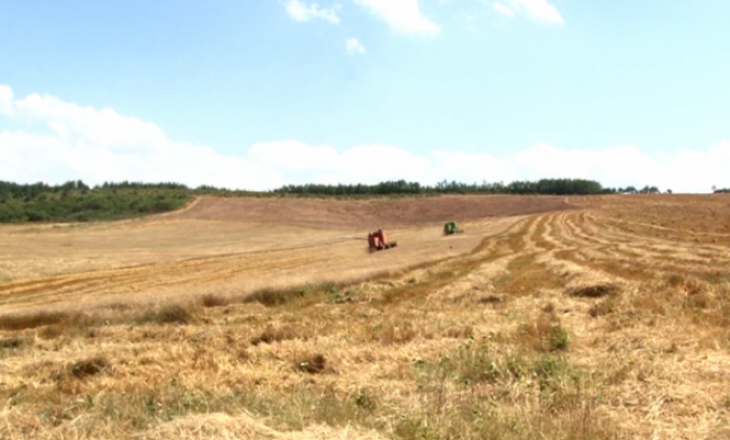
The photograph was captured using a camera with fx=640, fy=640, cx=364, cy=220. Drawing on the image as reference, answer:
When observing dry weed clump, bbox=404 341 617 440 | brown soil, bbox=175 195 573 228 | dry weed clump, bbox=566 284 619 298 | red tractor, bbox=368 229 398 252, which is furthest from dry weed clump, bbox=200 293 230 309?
brown soil, bbox=175 195 573 228

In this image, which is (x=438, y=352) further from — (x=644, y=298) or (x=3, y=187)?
(x=3, y=187)

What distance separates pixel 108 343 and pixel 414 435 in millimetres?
11015

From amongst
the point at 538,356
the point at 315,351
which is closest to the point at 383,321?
the point at 315,351

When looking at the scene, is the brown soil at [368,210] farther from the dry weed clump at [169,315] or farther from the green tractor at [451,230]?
the dry weed clump at [169,315]

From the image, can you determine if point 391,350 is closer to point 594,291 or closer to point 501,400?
point 501,400

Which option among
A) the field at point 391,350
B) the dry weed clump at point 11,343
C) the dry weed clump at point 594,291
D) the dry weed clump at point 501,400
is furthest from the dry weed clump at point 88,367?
the dry weed clump at point 594,291

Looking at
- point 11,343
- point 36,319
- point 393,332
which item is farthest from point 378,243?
point 393,332

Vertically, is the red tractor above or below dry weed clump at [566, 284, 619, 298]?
below

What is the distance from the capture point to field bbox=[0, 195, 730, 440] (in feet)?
20.8

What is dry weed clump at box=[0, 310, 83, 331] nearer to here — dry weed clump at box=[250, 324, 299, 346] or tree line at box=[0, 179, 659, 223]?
dry weed clump at box=[250, 324, 299, 346]

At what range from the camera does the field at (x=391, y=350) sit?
250 inches

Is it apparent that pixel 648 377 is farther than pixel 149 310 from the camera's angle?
No

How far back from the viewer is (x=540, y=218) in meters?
68.6

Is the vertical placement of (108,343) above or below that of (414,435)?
below
